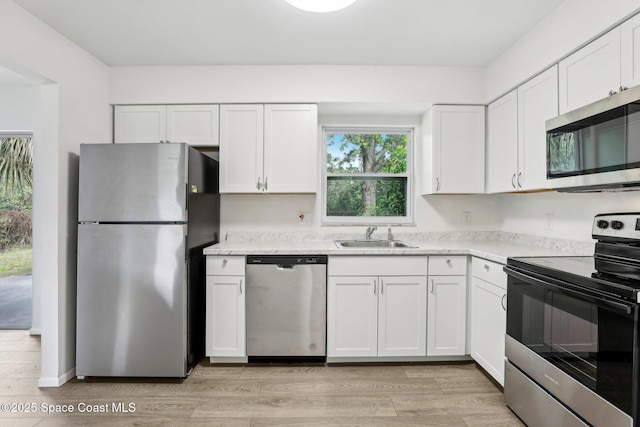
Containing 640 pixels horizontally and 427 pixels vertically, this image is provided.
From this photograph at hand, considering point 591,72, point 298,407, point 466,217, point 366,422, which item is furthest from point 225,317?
point 591,72

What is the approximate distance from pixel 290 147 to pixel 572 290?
2180 mm

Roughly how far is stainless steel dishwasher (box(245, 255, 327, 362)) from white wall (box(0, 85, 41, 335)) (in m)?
2.28

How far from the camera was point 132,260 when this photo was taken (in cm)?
238

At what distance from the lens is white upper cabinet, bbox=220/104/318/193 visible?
9.70ft

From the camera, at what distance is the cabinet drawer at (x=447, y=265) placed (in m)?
2.65

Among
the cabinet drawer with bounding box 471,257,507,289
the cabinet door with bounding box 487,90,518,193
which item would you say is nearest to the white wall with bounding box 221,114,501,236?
the cabinet door with bounding box 487,90,518,193

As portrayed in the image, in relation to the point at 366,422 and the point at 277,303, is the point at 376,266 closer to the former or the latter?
the point at 277,303

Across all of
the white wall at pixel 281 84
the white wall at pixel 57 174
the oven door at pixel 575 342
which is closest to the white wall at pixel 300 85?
the white wall at pixel 281 84

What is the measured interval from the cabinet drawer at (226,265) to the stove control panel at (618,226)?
221cm

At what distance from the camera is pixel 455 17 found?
7.31ft

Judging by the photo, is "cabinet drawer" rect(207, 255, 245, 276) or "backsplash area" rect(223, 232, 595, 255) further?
"backsplash area" rect(223, 232, 595, 255)

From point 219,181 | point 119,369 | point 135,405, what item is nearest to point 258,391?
point 135,405

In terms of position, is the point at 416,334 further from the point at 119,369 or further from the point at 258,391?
the point at 119,369

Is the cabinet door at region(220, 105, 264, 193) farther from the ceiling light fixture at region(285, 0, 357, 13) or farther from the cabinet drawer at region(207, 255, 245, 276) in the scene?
the ceiling light fixture at region(285, 0, 357, 13)
